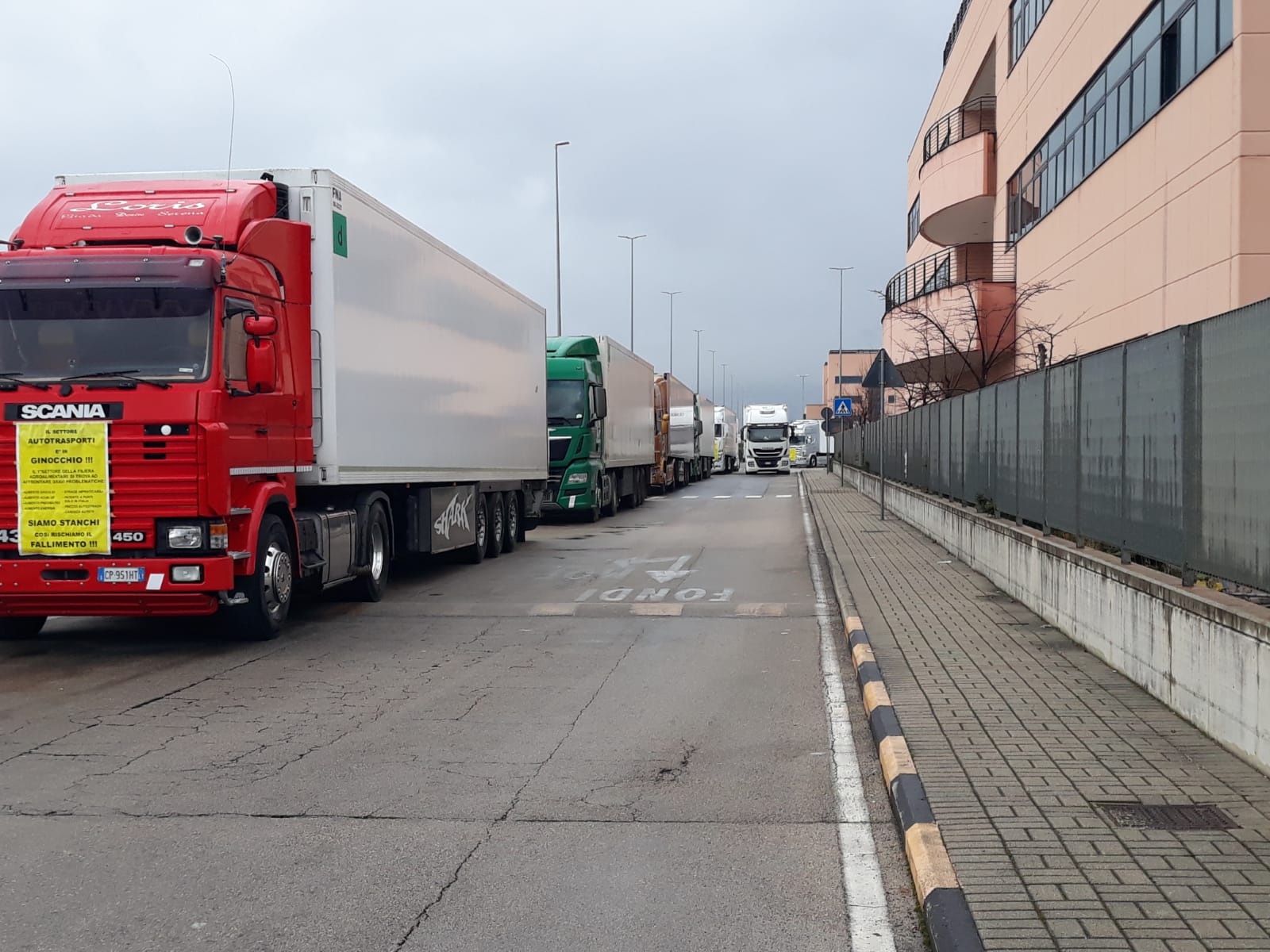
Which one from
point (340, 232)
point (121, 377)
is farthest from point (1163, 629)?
point (340, 232)

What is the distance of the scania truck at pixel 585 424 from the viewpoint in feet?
89.7

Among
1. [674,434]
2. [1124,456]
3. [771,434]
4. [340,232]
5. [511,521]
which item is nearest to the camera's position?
[1124,456]

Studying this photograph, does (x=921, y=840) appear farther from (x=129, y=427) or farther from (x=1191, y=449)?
(x=129, y=427)

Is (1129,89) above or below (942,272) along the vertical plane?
above

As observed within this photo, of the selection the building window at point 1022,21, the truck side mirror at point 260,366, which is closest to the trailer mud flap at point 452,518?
the truck side mirror at point 260,366

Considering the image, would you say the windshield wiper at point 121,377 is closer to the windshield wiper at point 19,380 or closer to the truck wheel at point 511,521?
the windshield wiper at point 19,380

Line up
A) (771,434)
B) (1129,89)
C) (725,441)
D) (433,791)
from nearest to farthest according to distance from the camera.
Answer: (433,791) → (1129,89) → (771,434) → (725,441)

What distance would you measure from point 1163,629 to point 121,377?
7.73m

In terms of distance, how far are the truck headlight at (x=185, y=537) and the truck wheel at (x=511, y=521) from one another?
10.7 meters

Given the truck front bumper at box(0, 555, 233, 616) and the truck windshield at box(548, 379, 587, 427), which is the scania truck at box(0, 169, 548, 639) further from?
the truck windshield at box(548, 379, 587, 427)

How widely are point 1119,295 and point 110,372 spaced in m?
19.6

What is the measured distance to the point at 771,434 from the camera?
237ft

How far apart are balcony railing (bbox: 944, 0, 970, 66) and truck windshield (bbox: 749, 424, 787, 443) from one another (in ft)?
88.6

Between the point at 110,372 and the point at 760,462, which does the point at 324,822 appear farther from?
the point at 760,462
